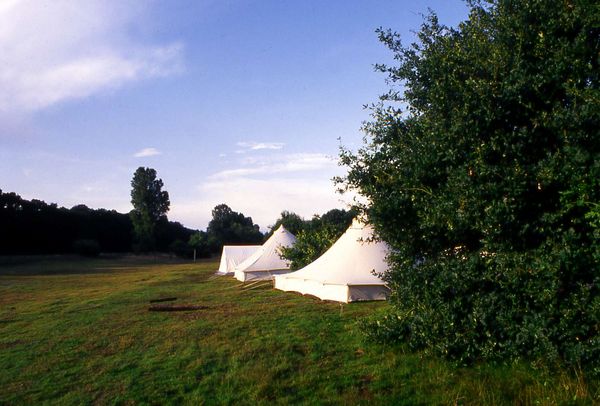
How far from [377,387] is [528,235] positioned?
8.88 feet

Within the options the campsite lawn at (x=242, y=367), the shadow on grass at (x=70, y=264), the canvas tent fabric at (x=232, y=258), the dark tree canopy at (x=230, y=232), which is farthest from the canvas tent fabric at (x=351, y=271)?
the dark tree canopy at (x=230, y=232)

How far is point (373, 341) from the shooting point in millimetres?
9500

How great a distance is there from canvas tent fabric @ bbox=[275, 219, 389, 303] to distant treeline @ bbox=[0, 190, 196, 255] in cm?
5478

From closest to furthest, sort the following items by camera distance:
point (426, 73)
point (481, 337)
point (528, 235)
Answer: point (528, 235)
point (481, 337)
point (426, 73)

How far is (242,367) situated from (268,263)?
2145 cm

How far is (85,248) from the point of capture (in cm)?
6806

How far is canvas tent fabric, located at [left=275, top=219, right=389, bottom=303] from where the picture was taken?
16.8 m

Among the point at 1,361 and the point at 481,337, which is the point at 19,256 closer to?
the point at 1,361

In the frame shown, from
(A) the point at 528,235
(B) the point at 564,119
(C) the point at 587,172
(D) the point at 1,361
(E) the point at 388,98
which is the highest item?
(E) the point at 388,98

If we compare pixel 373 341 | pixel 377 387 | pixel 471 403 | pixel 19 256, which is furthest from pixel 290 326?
pixel 19 256

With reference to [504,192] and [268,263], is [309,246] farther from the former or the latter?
[504,192]

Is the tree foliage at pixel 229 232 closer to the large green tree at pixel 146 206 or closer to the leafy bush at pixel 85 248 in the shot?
the large green tree at pixel 146 206

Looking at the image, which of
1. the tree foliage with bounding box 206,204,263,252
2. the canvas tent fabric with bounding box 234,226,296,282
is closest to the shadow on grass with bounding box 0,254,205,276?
the tree foliage with bounding box 206,204,263,252

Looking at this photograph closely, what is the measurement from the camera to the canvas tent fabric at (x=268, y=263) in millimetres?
29406
